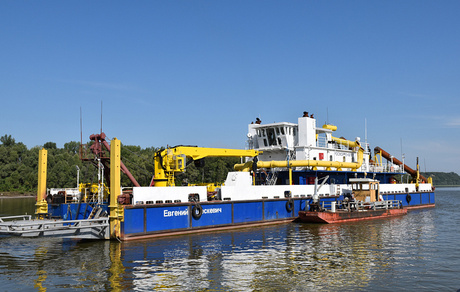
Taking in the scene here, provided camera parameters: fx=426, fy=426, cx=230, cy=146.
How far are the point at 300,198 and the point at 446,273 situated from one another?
54.4 feet

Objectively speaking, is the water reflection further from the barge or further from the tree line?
the tree line

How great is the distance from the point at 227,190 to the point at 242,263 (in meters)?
10.4

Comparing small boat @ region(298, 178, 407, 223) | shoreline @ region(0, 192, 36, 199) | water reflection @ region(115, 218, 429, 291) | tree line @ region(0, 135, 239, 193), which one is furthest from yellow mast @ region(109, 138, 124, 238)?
shoreline @ region(0, 192, 36, 199)

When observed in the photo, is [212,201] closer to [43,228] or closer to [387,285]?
[43,228]

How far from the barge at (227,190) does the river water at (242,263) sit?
50.7 inches

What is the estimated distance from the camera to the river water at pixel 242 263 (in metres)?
13.5

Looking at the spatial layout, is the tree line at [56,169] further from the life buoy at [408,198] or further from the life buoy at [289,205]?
the life buoy at [289,205]

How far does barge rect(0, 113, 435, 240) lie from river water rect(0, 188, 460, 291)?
1287 mm

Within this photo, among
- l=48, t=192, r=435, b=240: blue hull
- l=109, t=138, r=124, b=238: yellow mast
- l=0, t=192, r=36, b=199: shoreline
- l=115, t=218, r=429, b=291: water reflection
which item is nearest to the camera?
l=115, t=218, r=429, b=291: water reflection

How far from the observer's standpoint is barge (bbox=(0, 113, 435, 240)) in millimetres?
22406

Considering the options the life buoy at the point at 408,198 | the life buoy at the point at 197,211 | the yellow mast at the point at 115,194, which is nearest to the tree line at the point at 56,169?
the life buoy at the point at 408,198

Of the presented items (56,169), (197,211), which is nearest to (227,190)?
(197,211)

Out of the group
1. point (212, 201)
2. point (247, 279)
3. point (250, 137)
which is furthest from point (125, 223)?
point (250, 137)

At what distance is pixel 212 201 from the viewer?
25.8m
